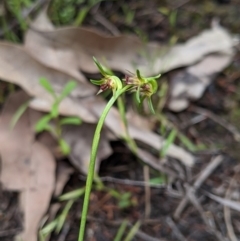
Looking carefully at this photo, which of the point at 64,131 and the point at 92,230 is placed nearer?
the point at 92,230

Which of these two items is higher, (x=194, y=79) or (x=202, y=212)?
(x=194, y=79)

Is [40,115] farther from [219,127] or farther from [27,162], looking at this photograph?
[219,127]

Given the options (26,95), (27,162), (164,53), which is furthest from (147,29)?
(27,162)

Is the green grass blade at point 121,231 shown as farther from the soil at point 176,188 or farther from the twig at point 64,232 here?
Answer: the twig at point 64,232

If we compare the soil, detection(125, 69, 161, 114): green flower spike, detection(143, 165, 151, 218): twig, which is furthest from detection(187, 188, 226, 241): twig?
detection(125, 69, 161, 114): green flower spike

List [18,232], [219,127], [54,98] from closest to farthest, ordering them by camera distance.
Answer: [18,232]
[54,98]
[219,127]

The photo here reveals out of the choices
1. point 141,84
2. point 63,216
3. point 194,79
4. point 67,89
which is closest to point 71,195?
point 63,216

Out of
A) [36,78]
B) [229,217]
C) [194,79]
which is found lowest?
[229,217]

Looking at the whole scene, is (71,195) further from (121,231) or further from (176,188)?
(176,188)
